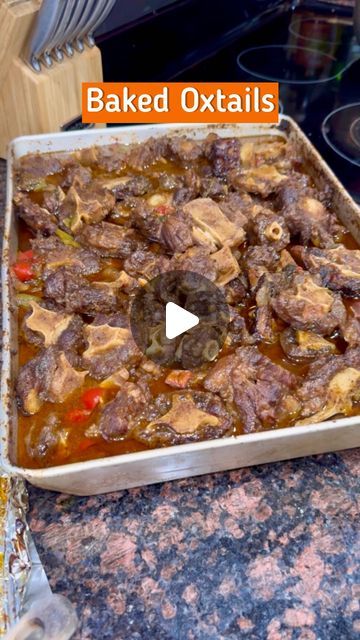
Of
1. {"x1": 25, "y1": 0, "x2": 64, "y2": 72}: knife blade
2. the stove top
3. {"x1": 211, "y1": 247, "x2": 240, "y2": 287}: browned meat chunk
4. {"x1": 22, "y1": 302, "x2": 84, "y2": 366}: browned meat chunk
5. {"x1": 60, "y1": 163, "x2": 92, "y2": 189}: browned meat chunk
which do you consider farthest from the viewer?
the stove top

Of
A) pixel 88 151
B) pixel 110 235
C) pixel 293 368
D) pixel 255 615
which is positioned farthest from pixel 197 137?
pixel 255 615

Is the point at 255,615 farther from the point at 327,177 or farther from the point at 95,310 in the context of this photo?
the point at 327,177

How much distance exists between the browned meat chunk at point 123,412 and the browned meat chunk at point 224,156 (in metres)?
1.19

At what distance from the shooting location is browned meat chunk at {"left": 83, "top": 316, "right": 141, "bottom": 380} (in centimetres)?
161

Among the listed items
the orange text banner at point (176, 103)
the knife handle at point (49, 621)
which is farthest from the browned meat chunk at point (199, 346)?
the orange text banner at point (176, 103)

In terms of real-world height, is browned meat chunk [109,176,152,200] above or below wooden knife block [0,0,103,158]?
below

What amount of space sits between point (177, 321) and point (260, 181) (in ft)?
2.84

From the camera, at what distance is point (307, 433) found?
133cm

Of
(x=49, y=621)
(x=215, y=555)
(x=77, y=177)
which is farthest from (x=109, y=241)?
(x=49, y=621)

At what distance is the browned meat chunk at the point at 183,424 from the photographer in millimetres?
1451

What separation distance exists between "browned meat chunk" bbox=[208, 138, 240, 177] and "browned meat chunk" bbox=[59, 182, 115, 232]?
49cm

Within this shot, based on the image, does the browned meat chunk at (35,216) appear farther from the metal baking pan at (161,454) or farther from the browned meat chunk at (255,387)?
the browned meat chunk at (255,387)

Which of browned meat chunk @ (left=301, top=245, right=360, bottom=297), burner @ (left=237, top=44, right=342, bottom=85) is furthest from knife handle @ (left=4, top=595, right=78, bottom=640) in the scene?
burner @ (left=237, top=44, right=342, bottom=85)

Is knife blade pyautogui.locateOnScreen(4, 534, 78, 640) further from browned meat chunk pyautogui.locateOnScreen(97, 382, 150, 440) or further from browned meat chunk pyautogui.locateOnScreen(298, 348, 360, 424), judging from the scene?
browned meat chunk pyautogui.locateOnScreen(298, 348, 360, 424)
